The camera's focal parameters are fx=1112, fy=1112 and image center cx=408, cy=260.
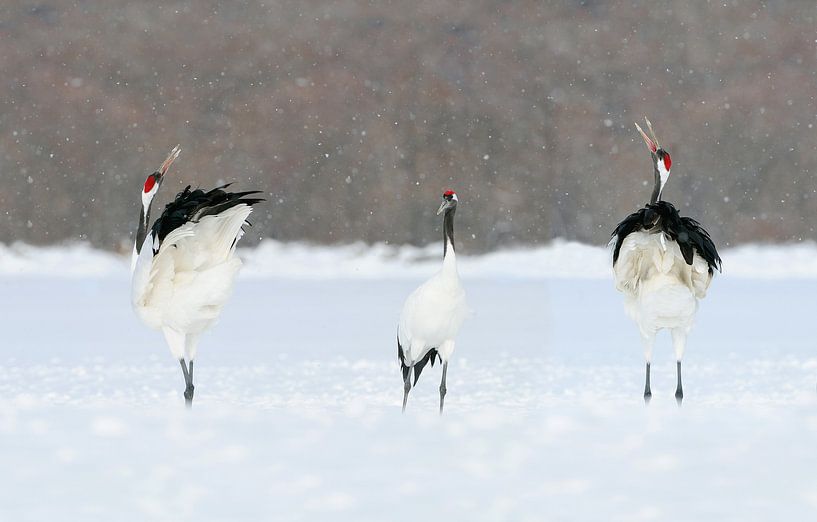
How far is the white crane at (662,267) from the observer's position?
4.81 m

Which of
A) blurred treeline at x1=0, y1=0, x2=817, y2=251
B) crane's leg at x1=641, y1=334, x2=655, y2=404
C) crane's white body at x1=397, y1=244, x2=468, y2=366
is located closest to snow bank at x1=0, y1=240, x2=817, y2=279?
blurred treeline at x1=0, y1=0, x2=817, y2=251

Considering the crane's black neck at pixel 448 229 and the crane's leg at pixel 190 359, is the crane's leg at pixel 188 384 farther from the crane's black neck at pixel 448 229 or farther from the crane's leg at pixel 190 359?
the crane's black neck at pixel 448 229

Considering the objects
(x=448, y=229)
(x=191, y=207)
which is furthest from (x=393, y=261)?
Result: (x=191, y=207)

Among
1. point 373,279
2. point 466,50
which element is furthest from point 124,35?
point 373,279

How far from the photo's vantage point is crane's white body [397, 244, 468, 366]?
15.5 feet

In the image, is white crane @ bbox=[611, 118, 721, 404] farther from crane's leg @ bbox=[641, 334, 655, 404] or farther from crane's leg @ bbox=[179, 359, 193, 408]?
crane's leg @ bbox=[179, 359, 193, 408]

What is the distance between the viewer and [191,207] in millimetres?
4770

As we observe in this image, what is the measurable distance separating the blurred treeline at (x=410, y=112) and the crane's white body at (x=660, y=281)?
10501 millimetres

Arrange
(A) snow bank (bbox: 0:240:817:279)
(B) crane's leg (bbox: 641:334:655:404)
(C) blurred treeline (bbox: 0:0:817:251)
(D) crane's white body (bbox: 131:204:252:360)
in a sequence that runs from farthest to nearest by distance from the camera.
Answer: (C) blurred treeline (bbox: 0:0:817:251) < (A) snow bank (bbox: 0:240:817:279) < (B) crane's leg (bbox: 641:334:655:404) < (D) crane's white body (bbox: 131:204:252:360)

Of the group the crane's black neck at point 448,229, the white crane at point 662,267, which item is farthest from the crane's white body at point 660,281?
the crane's black neck at point 448,229

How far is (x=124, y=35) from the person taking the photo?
17.8 meters

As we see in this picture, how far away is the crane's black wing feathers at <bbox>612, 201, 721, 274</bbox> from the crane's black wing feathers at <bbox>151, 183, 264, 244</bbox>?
5.36ft

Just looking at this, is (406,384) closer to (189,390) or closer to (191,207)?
(189,390)

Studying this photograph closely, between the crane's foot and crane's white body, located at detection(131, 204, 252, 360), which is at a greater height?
crane's white body, located at detection(131, 204, 252, 360)
